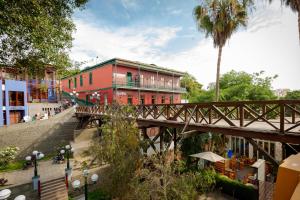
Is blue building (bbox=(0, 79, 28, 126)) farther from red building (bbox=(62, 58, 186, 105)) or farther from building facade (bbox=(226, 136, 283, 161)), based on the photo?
building facade (bbox=(226, 136, 283, 161))

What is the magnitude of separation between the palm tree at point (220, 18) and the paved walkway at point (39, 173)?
51.5 feet

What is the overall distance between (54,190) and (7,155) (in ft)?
25.9

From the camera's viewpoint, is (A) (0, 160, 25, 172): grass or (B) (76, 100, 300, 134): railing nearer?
(B) (76, 100, 300, 134): railing

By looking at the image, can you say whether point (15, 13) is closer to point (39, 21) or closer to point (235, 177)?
point (39, 21)

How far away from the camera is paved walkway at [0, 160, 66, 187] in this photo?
13070 millimetres

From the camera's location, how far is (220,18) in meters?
14.4

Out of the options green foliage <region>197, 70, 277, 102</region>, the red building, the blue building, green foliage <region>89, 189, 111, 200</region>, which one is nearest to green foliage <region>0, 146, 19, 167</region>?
the blue building

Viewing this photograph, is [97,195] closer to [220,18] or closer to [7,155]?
[7,155]

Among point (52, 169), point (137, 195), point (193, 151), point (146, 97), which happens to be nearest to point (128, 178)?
point (137, 195)

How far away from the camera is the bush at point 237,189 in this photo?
33.1ft

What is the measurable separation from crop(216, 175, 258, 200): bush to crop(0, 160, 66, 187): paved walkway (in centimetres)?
1150

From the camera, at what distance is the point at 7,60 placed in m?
8.35

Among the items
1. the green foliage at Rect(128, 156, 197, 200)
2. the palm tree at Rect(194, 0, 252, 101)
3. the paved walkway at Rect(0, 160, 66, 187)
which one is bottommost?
the paved walkway at Rect(0, 160, 66, 187)

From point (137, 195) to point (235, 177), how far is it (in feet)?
32.5
